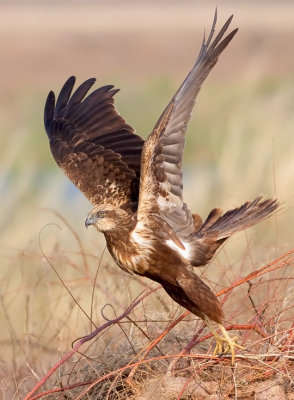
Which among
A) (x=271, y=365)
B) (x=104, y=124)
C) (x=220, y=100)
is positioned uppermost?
(x=220, y=100)

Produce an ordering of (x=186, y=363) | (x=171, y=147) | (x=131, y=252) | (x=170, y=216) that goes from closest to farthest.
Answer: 1. (x=186, y=363)
2. (x=131, y=252)
3. (x=171, y=147)
4. (x=170, y=216)

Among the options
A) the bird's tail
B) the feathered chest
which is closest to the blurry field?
the bird's tail

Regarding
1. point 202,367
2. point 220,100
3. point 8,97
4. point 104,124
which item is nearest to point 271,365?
point 202,367

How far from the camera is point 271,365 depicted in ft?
15.3

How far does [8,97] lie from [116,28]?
1093cm

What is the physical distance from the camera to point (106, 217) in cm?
538

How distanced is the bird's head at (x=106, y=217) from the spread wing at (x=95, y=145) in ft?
1.30

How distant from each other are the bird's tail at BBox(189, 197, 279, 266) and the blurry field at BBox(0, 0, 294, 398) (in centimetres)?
8

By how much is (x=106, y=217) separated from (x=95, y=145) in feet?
3.41

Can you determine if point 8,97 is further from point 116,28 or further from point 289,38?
point 116,28

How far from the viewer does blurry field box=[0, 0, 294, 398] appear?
664cm

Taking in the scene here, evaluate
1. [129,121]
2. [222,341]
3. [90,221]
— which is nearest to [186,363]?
[222,341]

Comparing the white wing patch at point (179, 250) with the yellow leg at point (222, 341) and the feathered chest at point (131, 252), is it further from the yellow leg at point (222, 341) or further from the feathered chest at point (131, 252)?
the yellow leg at point (222, 341)

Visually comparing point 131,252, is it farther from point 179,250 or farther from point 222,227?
point 222,227
